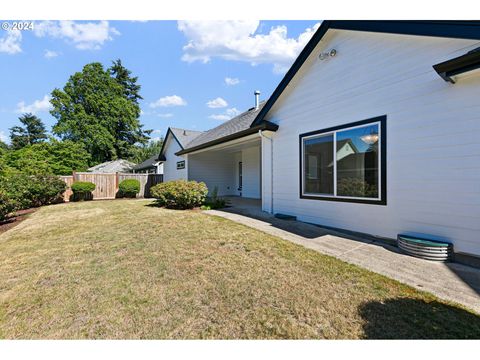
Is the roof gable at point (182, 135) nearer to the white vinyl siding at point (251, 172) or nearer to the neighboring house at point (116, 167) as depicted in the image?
the white vinyl siding at point (251, 172)

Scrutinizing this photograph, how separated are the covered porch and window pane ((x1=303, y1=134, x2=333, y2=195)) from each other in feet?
20.5

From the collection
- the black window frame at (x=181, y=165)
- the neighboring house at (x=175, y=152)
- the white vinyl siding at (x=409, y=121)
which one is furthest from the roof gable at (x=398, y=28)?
the neighboring house at (x=175, y=152)

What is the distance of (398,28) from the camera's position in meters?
4.47

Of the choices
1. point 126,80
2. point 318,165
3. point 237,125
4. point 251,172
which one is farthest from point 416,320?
point 126,80

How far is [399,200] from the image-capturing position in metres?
4.61

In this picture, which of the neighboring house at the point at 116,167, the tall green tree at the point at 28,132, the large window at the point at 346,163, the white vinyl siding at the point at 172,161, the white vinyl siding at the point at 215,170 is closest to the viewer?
the large window at the point at 346,163

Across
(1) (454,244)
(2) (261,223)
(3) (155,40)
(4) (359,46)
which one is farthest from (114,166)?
(1) (454,244)

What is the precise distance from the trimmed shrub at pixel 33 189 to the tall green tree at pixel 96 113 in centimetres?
2006

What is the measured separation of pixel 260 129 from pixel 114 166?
26.9 m

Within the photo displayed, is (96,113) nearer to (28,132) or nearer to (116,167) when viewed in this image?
(116,167)

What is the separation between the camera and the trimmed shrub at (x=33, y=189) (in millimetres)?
10539

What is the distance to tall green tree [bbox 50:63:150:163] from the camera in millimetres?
30141

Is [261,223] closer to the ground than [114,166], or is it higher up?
closer to the ground
